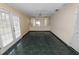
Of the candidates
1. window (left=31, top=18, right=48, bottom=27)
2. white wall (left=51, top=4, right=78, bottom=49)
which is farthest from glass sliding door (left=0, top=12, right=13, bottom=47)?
window (left=31, top=18, right=48, bottom=27)

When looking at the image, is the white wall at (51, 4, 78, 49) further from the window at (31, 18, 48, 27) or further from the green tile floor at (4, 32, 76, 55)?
the window at (31, 18, 48, 27)

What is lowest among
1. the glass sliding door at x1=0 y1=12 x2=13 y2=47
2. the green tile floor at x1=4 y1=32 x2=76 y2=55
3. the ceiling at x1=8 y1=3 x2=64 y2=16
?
the green tile floor at x1=4 y1=32 x2=76 y2=55

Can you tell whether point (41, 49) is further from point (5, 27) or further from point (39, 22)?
point (39, 22)

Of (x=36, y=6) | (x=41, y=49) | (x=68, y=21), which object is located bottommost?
(x=41, y=49)

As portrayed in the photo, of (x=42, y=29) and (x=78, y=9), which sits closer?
(x=78, y=9)

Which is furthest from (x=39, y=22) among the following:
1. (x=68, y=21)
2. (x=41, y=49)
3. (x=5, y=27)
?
(x=5, y=27)

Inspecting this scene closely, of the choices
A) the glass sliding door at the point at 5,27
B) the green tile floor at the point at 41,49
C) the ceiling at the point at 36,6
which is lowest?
the green tile floor at the point at 41,49

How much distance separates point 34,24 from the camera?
1012 cm

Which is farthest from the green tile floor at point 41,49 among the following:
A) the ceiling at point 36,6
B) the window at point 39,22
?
the window at point 39,22

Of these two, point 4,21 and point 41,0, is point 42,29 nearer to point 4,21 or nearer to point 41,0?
point 4,21

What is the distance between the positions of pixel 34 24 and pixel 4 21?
7.02m

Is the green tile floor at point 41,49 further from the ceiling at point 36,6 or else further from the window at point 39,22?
the window at point 39,22
